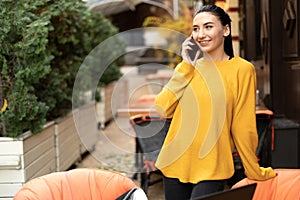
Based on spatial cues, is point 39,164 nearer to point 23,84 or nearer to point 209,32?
point 23,84

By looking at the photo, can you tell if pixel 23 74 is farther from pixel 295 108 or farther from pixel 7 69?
pixel 295 108

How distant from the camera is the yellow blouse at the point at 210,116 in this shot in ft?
6.23

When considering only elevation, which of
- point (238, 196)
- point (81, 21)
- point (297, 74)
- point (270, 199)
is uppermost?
point (81, 21)

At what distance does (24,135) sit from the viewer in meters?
3.66

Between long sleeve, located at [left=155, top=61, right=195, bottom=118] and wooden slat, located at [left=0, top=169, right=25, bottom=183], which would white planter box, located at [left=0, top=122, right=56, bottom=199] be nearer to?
wooden slat, located at [left=0, top=169, right=25, bottom=183]

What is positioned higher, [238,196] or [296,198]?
[238,196]

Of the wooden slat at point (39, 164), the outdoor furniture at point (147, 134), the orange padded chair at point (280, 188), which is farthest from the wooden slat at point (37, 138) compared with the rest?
the orange padded chair at point (280, 188)

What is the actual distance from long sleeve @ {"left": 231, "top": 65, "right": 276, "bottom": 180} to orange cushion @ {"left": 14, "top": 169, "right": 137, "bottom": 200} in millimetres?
664

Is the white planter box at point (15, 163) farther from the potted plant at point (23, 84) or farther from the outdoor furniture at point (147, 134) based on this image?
→ the outdoor furniture at point (147, 134)

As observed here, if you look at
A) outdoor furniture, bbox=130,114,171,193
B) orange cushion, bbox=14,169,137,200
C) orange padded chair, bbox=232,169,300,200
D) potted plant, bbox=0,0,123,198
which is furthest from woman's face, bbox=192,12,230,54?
outdoor furniture, bbox=130,114,171,193

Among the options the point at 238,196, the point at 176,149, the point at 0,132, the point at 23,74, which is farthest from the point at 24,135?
the point at 238,196

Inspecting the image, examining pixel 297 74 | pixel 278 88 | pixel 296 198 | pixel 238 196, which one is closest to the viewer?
pixel 238 196

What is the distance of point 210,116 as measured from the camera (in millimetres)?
1897

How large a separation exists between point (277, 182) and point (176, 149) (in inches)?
23.7
